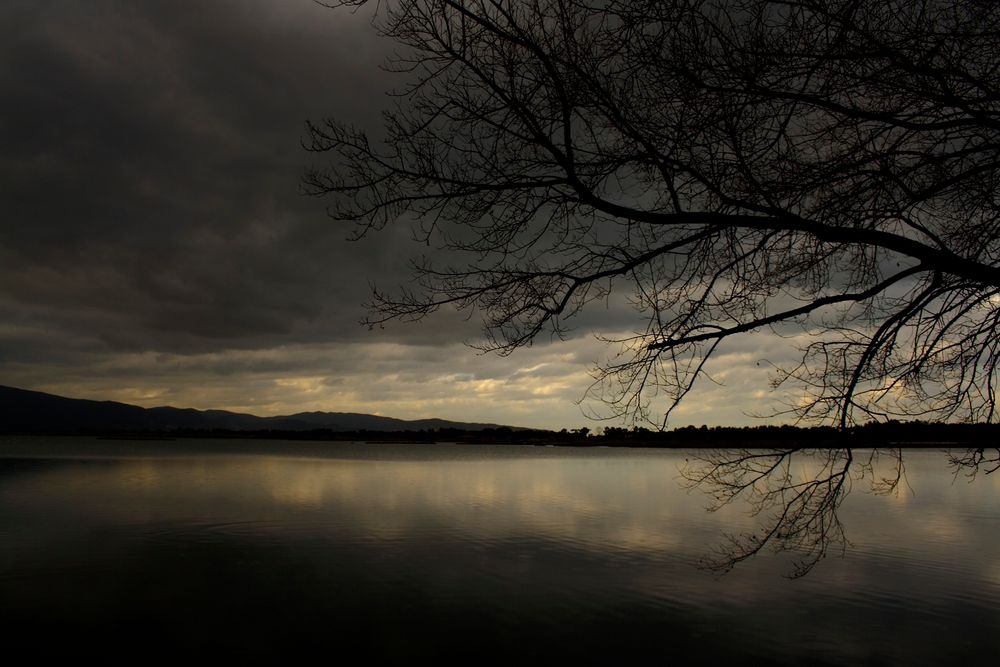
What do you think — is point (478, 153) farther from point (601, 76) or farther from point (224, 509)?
point (224, 509)

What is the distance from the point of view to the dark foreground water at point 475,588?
7797 millimetres

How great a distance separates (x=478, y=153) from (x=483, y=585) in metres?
7.17

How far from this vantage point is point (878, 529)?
17.8 metres

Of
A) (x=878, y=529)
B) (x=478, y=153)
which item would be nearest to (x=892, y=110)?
(x=478, y=153)

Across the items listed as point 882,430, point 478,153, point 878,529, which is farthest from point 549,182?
point 878,529

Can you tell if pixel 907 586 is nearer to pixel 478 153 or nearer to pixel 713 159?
pixel 713 159

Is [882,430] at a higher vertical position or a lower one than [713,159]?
lower

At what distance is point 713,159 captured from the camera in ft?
18.0

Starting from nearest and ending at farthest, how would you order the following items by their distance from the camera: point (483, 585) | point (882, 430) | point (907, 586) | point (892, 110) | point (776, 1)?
point (776, 1)
point (892, 110)
point (882, 430)
point (483, 585)
point (907, 586)

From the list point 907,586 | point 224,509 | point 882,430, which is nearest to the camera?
point 882,430

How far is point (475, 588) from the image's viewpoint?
10367mm

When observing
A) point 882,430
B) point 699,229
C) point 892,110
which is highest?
point 892,110

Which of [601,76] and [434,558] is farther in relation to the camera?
[434,558]

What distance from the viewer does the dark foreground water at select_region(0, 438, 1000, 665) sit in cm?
780
